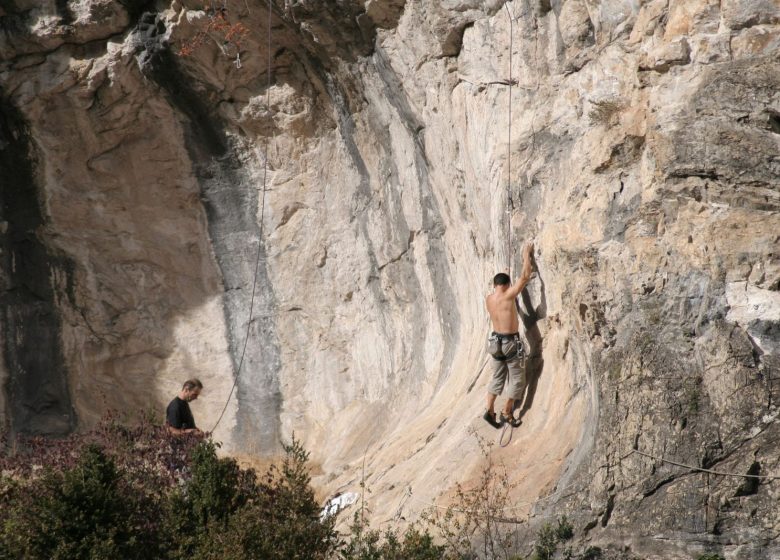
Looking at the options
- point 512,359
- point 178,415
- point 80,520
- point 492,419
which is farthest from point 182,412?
point 512,359

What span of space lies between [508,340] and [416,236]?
135 inches

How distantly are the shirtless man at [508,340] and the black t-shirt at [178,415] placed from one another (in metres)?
3.13

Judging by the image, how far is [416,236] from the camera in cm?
1088

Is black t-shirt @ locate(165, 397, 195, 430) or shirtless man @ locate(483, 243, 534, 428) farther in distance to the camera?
black t-shirt @ locate(165, 397, 195, 430)

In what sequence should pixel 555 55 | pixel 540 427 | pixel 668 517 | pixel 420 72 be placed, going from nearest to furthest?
pixel 668 517 → pixel 540 427 → pixel 555 55 → pixel 420 72

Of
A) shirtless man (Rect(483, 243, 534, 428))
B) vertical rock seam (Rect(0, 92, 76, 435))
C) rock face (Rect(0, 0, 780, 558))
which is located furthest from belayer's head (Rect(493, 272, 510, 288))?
vertical rock seam (Rect(0, 92, 76, 435))

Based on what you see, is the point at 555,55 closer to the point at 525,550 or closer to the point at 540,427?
the point at 540,427

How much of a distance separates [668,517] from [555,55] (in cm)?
395

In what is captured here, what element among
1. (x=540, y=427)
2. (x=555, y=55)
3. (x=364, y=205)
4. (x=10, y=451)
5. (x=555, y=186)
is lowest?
(x=540, y=427)

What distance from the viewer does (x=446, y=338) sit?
1044 cm

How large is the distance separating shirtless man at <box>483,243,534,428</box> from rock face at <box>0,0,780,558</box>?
0.19 metres

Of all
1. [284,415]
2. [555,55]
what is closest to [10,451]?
[284,415]

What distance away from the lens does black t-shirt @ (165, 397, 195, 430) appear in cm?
902

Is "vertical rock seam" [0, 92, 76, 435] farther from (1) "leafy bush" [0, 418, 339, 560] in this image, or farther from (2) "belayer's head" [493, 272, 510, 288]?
(2) "belayer's head" [493, 272, 510, 288]
